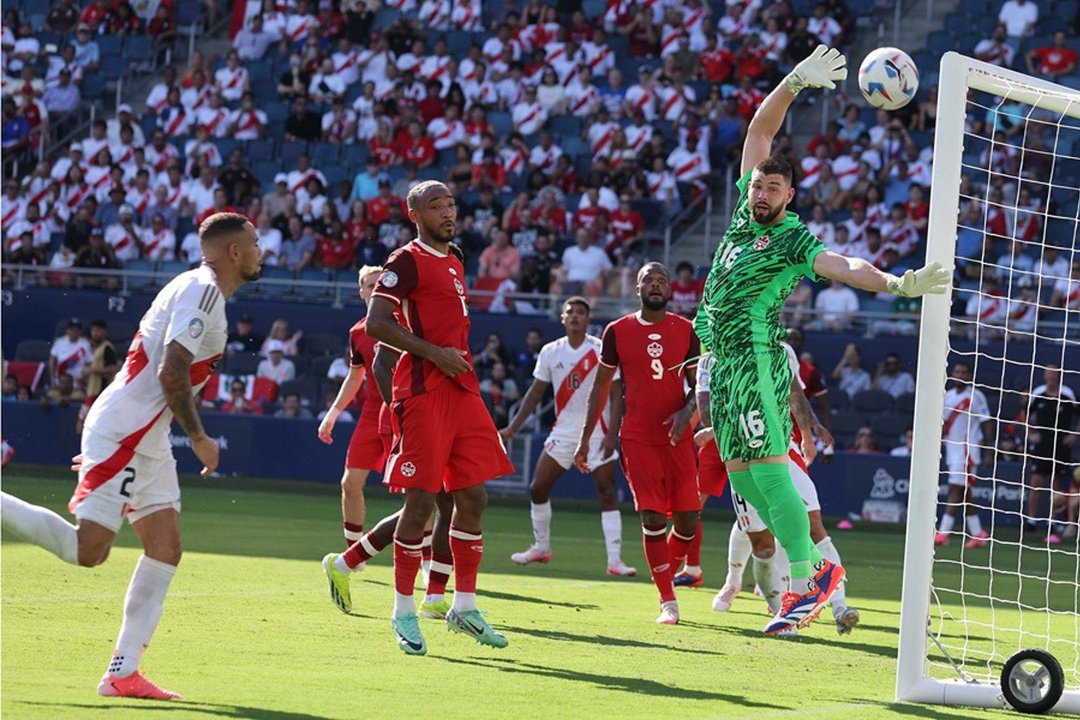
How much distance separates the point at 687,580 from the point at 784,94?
5954mm

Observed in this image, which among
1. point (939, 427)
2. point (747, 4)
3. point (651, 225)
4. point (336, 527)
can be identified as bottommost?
point (336, 527)

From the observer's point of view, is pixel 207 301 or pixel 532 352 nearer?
pixel 207 301

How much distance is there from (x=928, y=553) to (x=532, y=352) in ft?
46.9

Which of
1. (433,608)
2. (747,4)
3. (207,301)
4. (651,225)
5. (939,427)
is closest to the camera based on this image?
(207,301)

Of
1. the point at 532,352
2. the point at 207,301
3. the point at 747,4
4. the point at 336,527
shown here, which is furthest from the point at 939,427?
the point at 747,4

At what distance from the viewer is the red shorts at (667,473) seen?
11.7 metres

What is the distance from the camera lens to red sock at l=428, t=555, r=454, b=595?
33.9 ft

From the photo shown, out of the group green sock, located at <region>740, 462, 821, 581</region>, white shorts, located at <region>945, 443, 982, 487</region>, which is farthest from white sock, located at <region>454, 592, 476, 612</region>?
white shorts, located at <region>945, 443, 982, 487</region>

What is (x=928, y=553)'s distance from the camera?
7930 mm

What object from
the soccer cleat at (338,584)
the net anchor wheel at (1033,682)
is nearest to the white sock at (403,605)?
the soccer cleat at (338,584)

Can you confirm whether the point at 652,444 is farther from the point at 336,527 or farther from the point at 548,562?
the point at 336,527

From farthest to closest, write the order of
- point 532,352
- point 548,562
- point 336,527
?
1. point 532,352
2. point 336,527
3. point 548,562

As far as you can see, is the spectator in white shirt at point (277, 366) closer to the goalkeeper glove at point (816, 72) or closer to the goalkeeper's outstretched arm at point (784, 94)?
the goalkeeper's outstretched arm at point (784, 94)

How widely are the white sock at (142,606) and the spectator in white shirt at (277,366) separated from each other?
15955 millimetres
